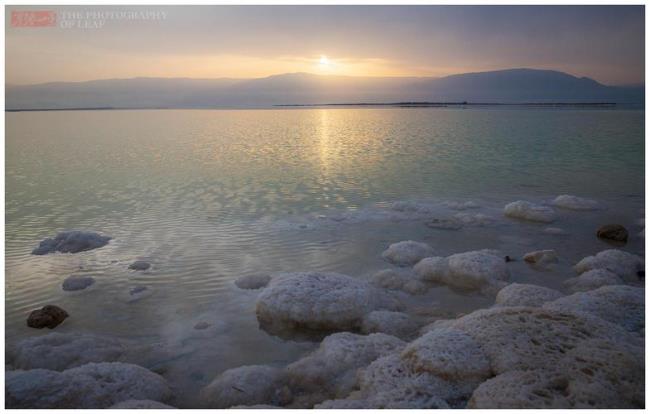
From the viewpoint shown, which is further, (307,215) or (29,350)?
(307,215)

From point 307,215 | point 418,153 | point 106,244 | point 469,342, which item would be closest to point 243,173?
point 307,215

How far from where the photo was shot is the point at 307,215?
1460 centimetres

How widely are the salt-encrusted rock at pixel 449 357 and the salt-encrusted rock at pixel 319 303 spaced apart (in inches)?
73.4

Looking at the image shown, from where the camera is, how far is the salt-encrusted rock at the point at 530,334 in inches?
209

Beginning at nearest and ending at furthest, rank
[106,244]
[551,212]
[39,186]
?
[106,244] < [551,212] < [39,186]

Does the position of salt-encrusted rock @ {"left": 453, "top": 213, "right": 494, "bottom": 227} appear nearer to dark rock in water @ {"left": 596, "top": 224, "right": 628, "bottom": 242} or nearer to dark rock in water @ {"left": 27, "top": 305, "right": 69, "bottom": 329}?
dark rock in water @ {"left": 596, "top": 224, "right": 628, "bottom": 242}

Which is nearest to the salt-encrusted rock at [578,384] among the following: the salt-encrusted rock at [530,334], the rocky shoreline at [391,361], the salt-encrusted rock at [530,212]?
the rocky shoreline at [391,361]

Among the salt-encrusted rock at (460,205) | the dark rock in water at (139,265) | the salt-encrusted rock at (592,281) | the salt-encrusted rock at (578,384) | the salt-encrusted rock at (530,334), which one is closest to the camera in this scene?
the salt-encrusted rock at (578,384)

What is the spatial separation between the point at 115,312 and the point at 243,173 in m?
14.1

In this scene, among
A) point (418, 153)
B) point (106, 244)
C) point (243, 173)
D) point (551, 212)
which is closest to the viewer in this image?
point (106, 244)

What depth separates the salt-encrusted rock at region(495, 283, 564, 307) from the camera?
780 cm

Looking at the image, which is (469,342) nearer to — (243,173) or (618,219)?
(618,219)

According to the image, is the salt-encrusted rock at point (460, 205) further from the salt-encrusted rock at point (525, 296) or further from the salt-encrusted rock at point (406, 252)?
the salt-encrusted rock at point (525, 296)

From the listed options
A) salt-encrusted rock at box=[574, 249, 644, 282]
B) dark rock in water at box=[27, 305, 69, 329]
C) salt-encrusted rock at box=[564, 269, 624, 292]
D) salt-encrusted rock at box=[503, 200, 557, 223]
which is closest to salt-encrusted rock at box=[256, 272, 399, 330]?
dark rock in water at box=[27, 305, 69, 329]
